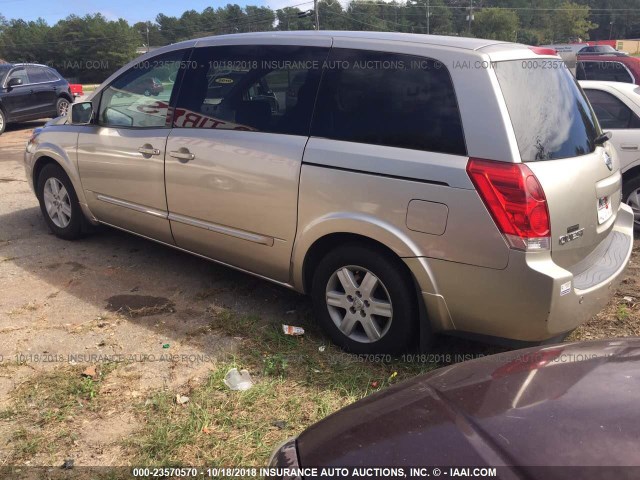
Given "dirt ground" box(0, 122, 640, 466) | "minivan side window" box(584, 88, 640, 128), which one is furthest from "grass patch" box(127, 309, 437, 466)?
"minivan side window" box(584, 88, 640, 128)

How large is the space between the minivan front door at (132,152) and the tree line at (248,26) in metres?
44.5

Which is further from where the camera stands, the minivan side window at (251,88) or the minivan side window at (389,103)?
the minivan side window at (251,88)

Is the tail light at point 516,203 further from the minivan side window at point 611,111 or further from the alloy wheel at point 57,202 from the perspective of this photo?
the alloy wheel at point 57,202

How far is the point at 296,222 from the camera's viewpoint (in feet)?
12.1

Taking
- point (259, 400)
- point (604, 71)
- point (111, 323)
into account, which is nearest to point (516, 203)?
point (259, 400)

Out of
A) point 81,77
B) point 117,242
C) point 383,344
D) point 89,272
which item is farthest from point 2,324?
point 81,77

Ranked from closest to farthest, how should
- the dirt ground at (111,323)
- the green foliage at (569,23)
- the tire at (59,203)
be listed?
the dirt ground at (111,323) < the tire at (59,203) < the green foliage at (569,23)

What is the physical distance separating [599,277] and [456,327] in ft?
2.83

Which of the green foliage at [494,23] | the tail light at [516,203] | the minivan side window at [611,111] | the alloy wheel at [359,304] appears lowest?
the alloy wheel at [359,304]

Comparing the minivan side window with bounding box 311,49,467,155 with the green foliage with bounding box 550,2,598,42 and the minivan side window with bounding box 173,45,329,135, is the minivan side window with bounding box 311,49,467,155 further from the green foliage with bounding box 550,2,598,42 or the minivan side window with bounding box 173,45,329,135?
the green foliage with bounding box 550,2,598,42

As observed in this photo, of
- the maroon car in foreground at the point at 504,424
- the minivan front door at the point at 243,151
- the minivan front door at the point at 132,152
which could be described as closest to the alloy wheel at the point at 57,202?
the minivan front door at the point at 132,152

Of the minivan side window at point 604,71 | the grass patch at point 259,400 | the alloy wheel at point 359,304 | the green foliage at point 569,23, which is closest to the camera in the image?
the grass patch at point 259,400

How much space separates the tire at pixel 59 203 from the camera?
5473mm

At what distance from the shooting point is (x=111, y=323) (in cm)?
409
